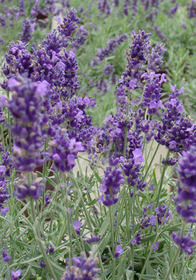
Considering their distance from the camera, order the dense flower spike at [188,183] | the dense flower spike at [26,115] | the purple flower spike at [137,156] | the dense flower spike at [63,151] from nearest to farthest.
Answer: the dense flower spike at [26,115] → the dense flower spike at [188,183] → the dense flower spike at [63,151] → the purple flower spike at [137,156]

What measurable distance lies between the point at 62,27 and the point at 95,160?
33.5 inches

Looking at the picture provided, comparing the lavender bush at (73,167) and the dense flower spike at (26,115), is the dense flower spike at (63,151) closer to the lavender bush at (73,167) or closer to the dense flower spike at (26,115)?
the lavender bush at (73,167)

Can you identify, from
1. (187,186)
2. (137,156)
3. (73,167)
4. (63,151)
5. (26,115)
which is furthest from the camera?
(73,167)

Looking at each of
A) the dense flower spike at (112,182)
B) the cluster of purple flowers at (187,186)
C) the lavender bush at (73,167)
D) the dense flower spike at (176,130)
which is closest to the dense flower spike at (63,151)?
the lavender bush at (73,167)

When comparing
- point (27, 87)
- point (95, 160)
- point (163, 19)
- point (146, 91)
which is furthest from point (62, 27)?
point (163, 19)

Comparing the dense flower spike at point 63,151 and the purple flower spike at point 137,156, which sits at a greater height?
the dense flower spike at point 63,151

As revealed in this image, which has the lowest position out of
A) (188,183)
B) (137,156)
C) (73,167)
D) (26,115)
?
(73,167)

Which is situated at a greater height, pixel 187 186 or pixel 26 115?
pixel 26 115

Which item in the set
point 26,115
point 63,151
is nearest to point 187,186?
point 63,151

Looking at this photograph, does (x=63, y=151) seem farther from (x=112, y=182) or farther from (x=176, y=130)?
(x=176, y=130)

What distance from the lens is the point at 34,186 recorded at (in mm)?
1054

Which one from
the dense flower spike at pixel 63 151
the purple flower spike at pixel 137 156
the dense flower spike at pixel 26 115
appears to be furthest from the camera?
the purple flower spike at pixel 137 156

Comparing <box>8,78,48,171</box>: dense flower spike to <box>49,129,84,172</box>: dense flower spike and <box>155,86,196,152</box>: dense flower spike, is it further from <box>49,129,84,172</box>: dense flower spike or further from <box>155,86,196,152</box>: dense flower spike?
<box>155,86,196,152</box>: dense flower spike

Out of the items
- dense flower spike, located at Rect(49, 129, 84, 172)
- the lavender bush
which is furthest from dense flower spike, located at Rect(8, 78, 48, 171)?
dense flower spike, located at Rect(49, 129, 84, 172)
